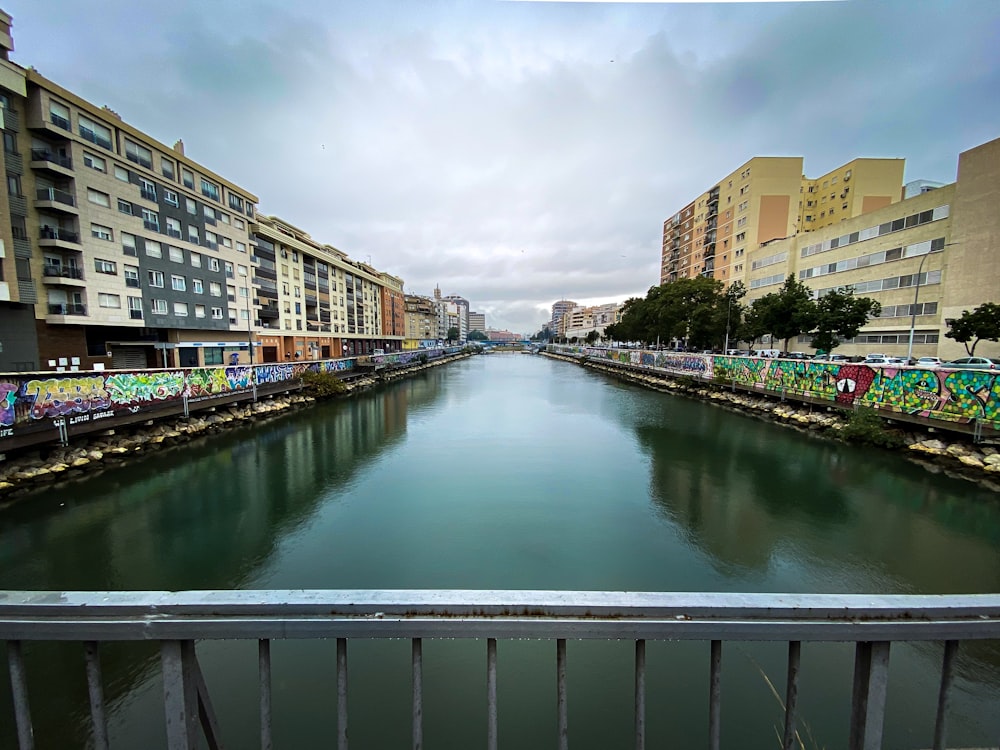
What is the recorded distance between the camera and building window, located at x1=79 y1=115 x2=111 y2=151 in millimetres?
23922

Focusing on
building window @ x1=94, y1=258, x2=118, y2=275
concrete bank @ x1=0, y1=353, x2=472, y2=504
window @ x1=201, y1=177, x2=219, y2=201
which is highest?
window @ x1=201, y1=177, x2=219, y2=201

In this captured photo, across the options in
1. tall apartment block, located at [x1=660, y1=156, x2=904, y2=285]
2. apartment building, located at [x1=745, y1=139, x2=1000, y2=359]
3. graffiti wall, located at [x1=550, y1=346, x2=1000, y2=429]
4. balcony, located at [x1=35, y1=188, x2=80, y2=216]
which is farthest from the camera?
tall apartment block, located at [x1=660, y1=156, x2=904, y2=285]

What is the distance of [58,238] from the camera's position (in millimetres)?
23484

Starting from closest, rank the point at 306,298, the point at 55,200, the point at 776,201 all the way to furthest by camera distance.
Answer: the point at 55,200 → the point at 306,298 → the point at 776,201

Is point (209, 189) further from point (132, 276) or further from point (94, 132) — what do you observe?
point (132, 276)

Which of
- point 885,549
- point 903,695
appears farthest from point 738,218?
point 903,695

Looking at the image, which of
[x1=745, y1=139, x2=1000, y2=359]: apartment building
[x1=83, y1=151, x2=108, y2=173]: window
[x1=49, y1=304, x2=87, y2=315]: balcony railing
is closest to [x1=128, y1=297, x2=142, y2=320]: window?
[x1=49, y1=304, x2=87, y2=315]: balcony railing

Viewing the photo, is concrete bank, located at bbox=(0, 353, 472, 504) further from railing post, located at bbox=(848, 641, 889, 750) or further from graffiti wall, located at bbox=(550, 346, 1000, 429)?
graffiti wall, located at bbox=(550, 346, 1000, 429)

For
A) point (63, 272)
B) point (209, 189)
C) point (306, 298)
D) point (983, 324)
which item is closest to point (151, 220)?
point (63, 272)

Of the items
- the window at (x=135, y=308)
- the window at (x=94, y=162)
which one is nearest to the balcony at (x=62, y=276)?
the window at (x=135, y=308)

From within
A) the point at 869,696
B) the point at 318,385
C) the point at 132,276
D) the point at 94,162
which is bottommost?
the point at 318,385

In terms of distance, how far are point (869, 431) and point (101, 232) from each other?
41197 millimetres

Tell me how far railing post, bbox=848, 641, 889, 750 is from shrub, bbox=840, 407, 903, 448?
19029 mm

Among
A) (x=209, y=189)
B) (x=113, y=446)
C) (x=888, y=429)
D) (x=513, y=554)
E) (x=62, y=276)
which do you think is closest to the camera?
(x=513, y=554)
